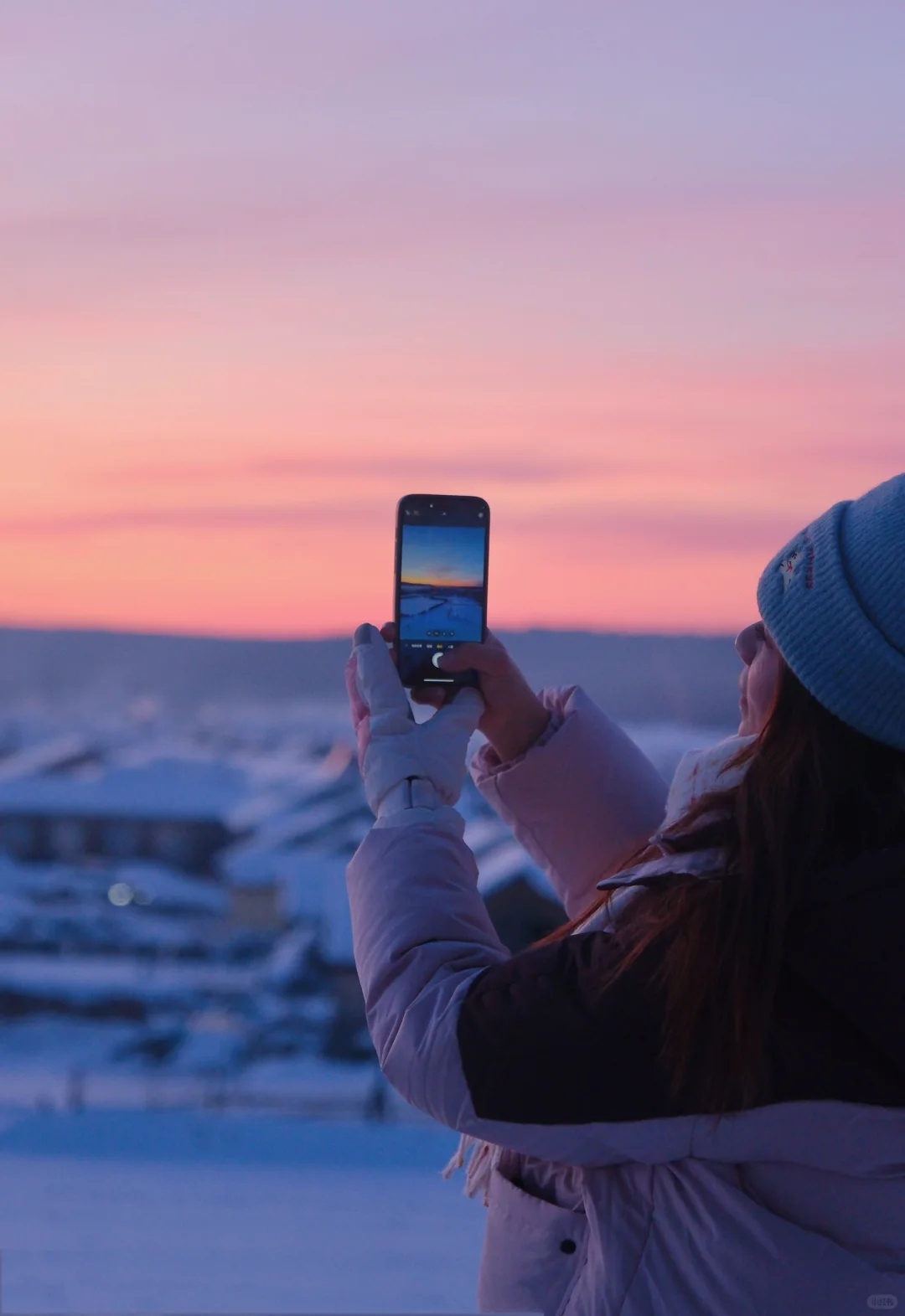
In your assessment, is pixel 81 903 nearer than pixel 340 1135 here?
No

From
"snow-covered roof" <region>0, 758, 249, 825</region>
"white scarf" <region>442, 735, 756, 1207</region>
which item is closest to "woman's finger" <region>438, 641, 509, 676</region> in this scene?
"white scarf" <region>442, 735, 756, 1207</region>

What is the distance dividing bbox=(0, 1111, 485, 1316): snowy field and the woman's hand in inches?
48.3

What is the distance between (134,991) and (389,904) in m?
6.17

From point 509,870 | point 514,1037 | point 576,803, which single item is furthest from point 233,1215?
point 514,1037

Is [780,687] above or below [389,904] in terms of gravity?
above

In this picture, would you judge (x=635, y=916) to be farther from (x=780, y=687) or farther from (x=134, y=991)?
(x=134, y=991)

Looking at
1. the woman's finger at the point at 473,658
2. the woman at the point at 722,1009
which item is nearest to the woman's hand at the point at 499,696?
the woman's finger at the point at 473,658

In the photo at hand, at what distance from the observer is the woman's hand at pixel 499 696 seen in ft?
3.39

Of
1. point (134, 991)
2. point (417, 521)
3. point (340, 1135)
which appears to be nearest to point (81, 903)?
point (134, 991)

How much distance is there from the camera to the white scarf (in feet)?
2.40

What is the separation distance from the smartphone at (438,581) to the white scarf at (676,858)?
9.5 inches

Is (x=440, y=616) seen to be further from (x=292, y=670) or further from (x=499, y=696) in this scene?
(x=292, y=670)

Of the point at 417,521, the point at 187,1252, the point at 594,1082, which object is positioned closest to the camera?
the point at 594,1082

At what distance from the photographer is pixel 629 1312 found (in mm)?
738
